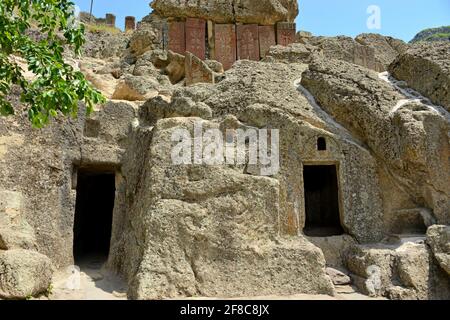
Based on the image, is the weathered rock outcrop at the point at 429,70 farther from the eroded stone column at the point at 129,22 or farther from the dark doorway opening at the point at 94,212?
the eroded stone column at the point at 129,22

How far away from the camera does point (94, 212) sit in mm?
9172

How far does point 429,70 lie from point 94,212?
309 inches

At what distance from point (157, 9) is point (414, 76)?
10.1 metres

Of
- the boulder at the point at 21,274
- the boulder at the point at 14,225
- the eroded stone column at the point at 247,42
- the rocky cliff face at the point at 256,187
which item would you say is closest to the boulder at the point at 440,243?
the rocky cliff face at the point at 256,187

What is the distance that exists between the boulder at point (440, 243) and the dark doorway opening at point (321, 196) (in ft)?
8.05

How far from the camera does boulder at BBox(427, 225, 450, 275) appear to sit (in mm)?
5270

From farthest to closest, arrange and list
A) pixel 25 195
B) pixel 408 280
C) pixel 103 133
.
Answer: pixel 103 133, pixel 25 195, pixel 408 280

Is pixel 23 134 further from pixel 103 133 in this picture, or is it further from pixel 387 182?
pixel 387 182

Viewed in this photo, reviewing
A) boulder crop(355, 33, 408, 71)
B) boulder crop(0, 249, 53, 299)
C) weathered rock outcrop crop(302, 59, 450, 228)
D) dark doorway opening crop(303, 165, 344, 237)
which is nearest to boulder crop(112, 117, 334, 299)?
boulder crop(0, 249, 53, 299)

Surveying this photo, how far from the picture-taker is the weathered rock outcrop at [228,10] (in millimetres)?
13867

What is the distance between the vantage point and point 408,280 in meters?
5.21

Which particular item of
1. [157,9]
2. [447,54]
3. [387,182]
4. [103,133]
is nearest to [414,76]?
[447,54]

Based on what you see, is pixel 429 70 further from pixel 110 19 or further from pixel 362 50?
pixel 110 19

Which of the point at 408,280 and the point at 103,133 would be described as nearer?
the point at 408,280
